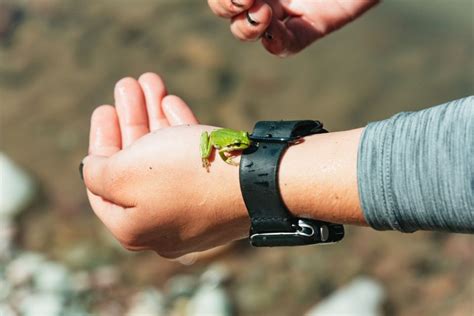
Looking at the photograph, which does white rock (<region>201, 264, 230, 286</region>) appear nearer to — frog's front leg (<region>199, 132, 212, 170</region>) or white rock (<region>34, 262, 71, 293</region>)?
white rock (<region>34, 262, 71, 293</region>)

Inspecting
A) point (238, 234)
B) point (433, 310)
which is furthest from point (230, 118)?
point (238, 234)

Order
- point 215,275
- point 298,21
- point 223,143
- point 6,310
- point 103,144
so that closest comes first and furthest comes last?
Answer: point 223,143 → point 103,144 → point 298,21 → point 6,310 → point 215,275

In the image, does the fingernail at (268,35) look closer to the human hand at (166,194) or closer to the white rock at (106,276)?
the human hand at (166,194)

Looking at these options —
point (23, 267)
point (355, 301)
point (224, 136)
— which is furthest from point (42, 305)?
point (224, 136)

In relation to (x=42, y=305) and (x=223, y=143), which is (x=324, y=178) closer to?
(x=223, y=143)

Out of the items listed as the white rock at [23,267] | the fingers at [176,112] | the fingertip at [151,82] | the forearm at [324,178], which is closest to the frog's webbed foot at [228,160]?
the forearm at [324,178]

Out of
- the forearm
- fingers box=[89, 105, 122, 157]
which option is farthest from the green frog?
fingers box=[89, 105, 122, 157]
